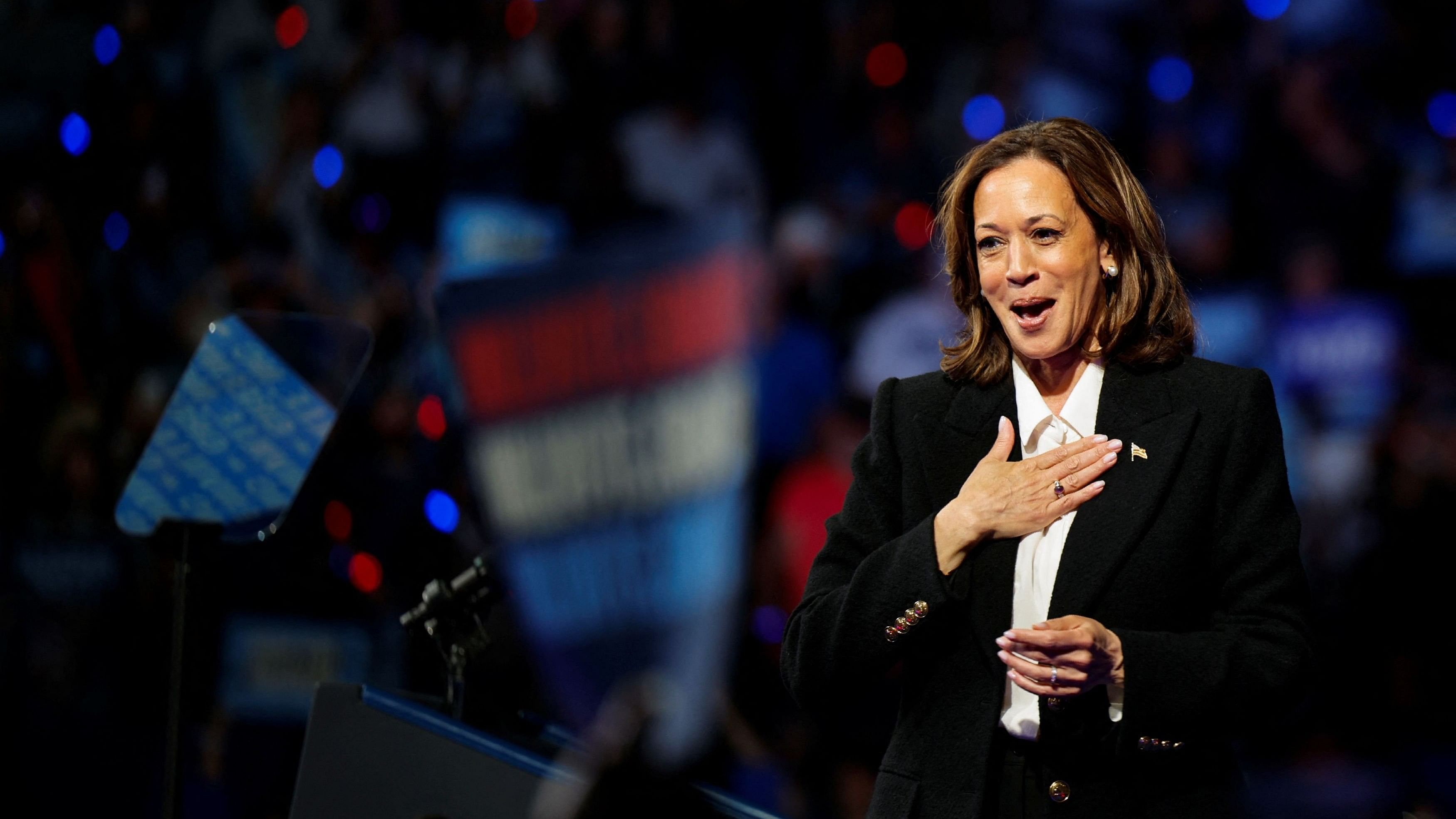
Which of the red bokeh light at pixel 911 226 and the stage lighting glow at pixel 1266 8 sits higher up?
the stage lighting glow at pixel 1266 8

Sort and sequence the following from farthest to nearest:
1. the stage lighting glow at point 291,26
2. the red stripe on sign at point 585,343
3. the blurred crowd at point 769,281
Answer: the stage lighting glow at point 291,26
the red stripe on sign at point 585,343
the blurred crowd at point 769,281

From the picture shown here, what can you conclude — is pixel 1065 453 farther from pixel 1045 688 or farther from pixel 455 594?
pixel 455 594

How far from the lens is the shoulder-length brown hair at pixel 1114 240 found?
1.55 m

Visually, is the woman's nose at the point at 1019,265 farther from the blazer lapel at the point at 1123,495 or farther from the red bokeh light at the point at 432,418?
the red bokeh light at the point at 432,418

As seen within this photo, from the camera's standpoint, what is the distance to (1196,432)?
150 centimetres

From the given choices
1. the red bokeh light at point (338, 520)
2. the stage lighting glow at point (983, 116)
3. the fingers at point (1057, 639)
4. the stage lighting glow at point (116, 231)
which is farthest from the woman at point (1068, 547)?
the stage lighting glow at point (116, 231)

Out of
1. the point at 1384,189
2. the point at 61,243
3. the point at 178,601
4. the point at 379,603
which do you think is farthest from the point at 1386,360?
the point at 61,243

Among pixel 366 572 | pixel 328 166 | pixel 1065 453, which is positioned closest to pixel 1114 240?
pixel 1065 453

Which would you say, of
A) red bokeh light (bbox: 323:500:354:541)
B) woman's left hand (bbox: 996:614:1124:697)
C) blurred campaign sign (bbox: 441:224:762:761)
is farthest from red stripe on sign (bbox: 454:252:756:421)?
woman's left hand (bbox: 996:614:1124:697)

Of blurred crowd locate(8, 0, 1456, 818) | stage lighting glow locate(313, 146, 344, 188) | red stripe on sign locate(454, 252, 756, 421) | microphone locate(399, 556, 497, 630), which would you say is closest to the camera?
microphone locate(399, 556, 497, 630)

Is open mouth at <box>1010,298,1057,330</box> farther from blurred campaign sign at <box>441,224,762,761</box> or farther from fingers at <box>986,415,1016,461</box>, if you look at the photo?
blurred campaign sign at <box>441,224,762,761</box>

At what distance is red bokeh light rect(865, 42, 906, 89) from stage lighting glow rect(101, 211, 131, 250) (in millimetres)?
3925

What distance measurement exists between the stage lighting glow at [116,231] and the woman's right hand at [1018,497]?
654 cm

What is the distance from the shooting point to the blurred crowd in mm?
4742
